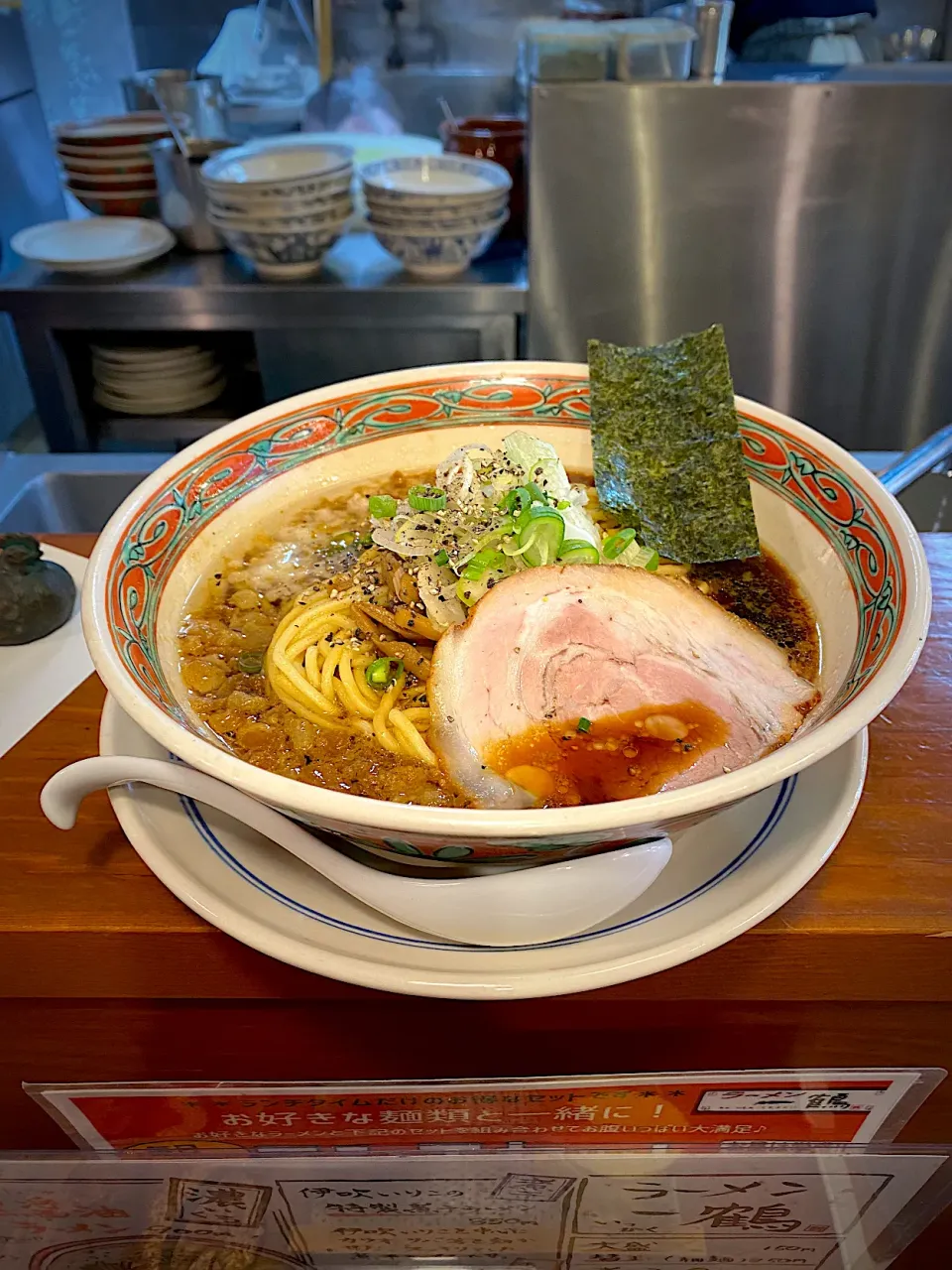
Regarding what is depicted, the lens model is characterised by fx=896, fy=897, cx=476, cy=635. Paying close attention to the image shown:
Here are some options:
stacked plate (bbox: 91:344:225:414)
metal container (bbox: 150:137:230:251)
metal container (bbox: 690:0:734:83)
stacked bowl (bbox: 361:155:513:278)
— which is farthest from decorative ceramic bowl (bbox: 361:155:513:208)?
stacked plate (bbox: 91:344:225:414)

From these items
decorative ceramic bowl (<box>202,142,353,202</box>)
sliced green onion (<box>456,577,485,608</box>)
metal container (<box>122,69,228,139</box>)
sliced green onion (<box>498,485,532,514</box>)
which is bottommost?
sliced green onion (<box>456,577,485,608</box>)

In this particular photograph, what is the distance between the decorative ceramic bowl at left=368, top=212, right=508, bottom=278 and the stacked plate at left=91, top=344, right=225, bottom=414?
2.94ft

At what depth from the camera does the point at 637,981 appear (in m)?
0.95

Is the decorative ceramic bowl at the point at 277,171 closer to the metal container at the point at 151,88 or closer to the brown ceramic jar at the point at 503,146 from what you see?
the metal container at the point at 151,88

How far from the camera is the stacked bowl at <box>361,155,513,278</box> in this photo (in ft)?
9.35

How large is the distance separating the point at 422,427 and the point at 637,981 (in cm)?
96

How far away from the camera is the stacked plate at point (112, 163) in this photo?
3.30m

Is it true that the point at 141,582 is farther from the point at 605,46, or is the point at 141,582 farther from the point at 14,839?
the point at 605,46

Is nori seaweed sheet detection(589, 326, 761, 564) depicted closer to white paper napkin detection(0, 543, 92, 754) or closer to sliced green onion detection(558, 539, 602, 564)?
sliced green onion detection(558, 539, 602, 564)

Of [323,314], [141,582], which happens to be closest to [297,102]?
[323,314]

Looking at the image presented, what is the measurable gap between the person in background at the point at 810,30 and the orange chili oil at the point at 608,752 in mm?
3922

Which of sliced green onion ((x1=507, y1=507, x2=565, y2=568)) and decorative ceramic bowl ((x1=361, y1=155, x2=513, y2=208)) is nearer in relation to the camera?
sliced green onion ((x1=507, y1=507, x2=565, y2=568))

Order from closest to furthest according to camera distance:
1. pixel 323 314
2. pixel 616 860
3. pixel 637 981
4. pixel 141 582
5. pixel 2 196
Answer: pixel 616 860
pixel 637 981
pixel 141 582
pixel 323 314
pixel 2 196

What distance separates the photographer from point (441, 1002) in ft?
3.19
